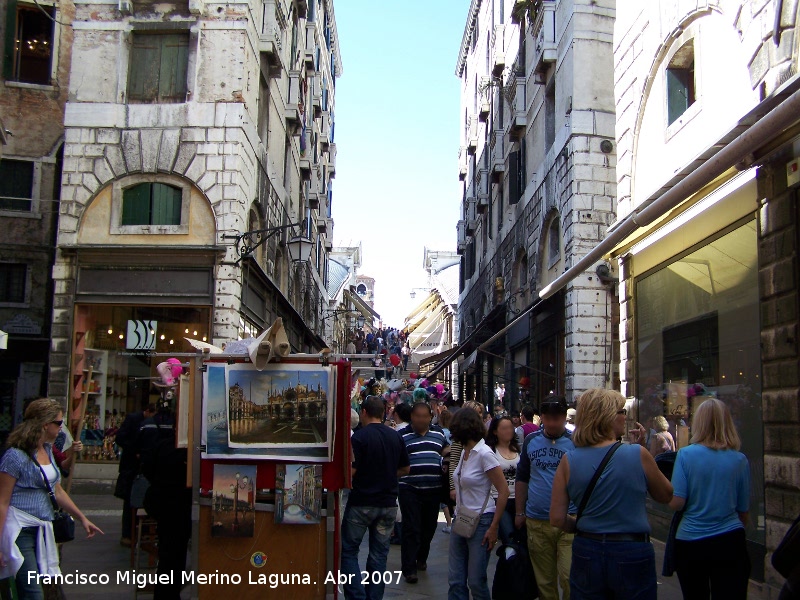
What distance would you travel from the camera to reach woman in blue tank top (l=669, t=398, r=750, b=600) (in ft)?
16.4

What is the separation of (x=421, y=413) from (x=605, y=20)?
31.9 feet

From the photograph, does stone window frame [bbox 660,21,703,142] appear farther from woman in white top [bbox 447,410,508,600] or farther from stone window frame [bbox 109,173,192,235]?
stone window frame [bbox 109,173,192,235]

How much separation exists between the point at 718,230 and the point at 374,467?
467cm

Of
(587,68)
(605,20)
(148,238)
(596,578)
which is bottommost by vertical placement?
(596,578)

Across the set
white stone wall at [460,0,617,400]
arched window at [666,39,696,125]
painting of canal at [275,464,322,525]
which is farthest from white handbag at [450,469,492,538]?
white stone wall at [460,0,617,400]

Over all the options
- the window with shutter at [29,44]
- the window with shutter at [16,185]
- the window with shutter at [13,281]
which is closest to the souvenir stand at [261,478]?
the window with shutter at [13,281]

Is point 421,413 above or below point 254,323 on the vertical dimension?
below

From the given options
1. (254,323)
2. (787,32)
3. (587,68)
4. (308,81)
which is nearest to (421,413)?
(787,32)

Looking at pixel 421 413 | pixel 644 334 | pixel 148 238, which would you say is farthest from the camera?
pixel 148 238

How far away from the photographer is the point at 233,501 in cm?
621

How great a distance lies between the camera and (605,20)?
15133 mm

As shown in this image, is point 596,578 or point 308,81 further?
point 308,81

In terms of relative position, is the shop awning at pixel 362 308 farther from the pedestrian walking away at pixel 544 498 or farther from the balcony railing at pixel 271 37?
the pedestrian walking away at pixel 544 498

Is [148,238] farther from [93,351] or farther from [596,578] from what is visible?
[596,578]
